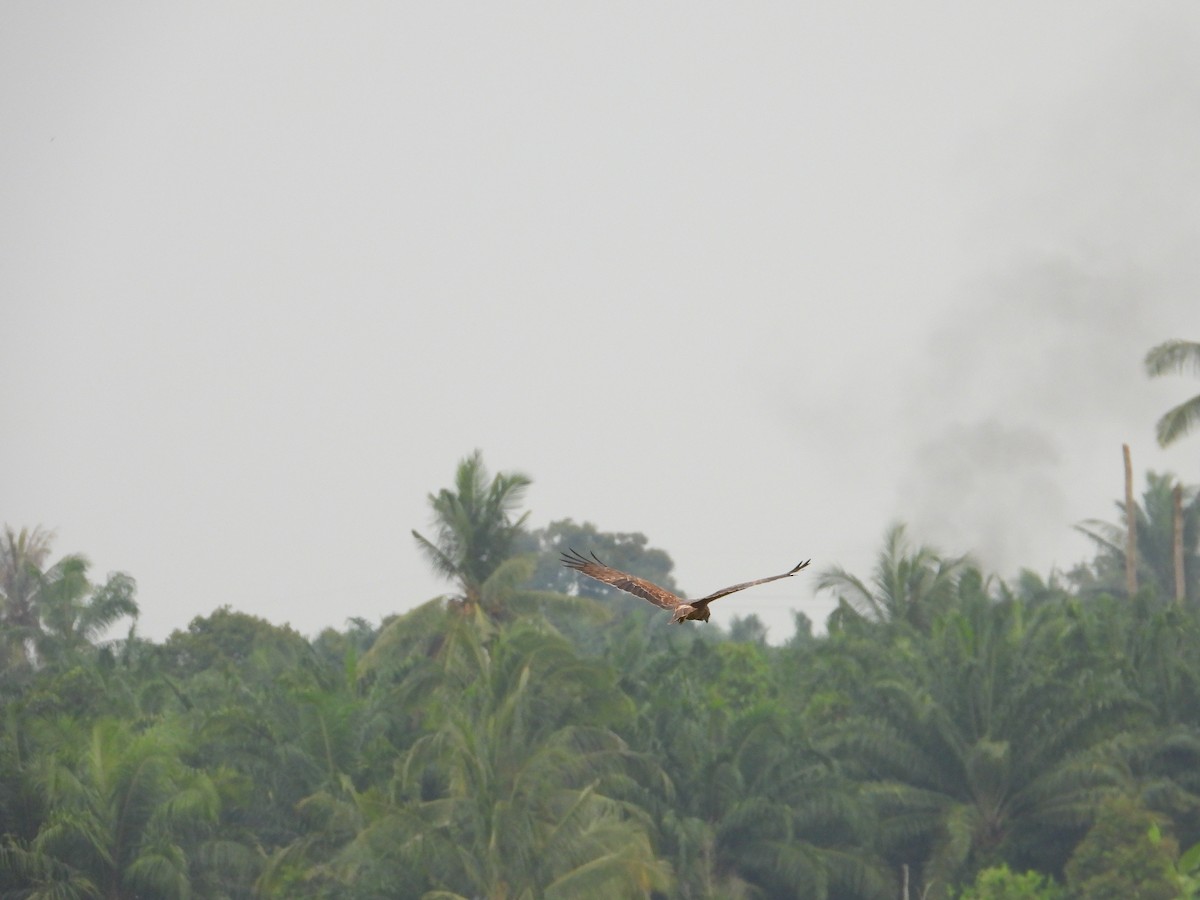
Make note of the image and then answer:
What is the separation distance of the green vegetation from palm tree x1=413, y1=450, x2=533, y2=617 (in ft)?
0.21

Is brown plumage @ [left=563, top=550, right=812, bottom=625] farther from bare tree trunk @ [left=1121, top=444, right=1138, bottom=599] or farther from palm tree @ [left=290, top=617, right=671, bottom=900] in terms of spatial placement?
bare tree trunk @ [left=1121, top=444, right=1138, bottom=599]

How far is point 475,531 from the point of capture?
4262cm

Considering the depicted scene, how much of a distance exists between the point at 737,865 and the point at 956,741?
588 cm

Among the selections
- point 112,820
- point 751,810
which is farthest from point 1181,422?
point 112,820

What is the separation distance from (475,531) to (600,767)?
23.4ft

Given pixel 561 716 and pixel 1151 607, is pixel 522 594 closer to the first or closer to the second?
pixel 561 716

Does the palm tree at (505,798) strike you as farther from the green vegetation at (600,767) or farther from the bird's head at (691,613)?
the bird's head at (691,613)

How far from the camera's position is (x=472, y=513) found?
141 ft

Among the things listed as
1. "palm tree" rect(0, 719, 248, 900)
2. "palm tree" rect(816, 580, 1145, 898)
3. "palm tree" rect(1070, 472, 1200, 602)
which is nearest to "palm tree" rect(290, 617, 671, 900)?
"palm tree" rect(0, 719, 248, 900)

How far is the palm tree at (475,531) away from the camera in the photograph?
140 feet

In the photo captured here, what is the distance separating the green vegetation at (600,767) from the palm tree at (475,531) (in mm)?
65

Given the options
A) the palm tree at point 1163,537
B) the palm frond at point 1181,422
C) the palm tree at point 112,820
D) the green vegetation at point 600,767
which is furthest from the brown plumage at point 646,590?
the palm tree at point 1163,537

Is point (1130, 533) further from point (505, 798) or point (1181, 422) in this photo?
point (505, 798)

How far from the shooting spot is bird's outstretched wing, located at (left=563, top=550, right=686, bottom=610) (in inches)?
415
